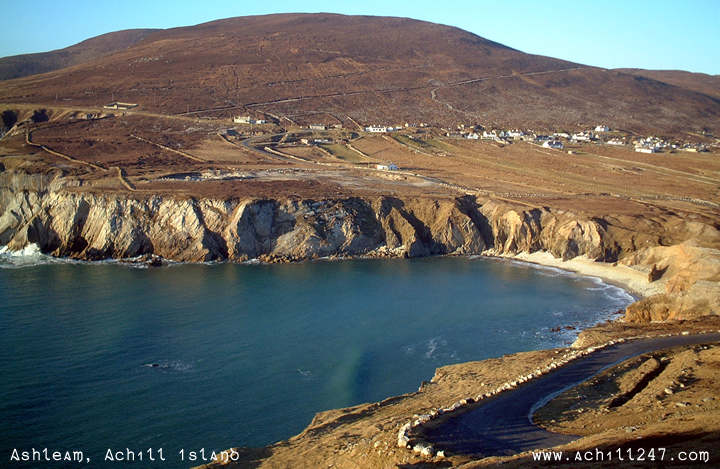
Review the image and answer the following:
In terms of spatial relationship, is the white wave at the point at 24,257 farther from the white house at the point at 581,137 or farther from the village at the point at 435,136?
the white house at the point at 581,137

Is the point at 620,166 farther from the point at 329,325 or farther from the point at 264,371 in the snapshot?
the point at 264,371

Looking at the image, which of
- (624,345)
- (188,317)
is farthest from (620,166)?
(188,317)

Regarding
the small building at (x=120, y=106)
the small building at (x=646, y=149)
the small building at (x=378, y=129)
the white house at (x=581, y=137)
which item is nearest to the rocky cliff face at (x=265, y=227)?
the small building at (x=378, y=129)

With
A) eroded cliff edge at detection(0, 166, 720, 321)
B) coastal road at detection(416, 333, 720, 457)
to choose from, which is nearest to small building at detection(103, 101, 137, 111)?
eroded cliff edge at detection(0, 166, 720, 321)

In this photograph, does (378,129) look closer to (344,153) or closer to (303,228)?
(344,153)

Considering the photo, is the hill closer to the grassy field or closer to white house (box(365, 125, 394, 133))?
white house (box(365, 125, 394, 133))

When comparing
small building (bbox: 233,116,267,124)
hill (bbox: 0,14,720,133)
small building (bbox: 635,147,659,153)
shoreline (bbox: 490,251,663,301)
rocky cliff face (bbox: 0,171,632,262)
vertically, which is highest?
hill (bbox: 0,14,720,133)
